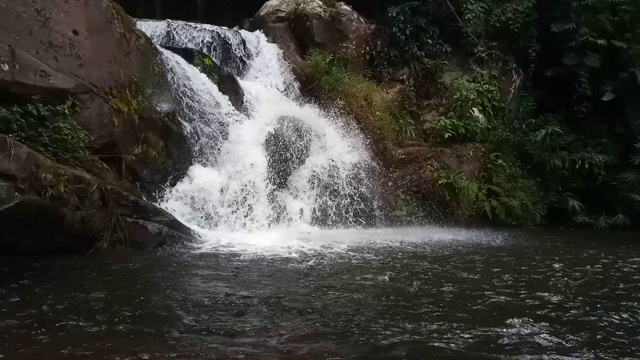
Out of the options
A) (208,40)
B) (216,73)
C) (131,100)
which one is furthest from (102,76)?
(208,40)

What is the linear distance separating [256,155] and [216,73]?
6.19ft

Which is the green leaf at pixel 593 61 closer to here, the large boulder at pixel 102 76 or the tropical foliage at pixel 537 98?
the tropical foliage at pixel 537 98

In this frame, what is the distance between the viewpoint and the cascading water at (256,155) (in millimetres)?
8969

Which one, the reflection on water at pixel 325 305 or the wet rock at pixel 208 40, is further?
the wet rock at pixel 208 40

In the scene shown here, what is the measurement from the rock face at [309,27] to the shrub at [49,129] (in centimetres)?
587

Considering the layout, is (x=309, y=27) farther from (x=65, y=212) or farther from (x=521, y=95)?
(x=65, y=212)

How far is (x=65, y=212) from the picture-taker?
682 centimetres

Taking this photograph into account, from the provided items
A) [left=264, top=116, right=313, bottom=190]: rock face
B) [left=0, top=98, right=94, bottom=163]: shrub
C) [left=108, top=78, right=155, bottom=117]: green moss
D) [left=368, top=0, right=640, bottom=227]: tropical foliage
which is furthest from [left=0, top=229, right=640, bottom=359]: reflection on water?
[left=368, top=0, right=640, bottom=227]: tropical foliage

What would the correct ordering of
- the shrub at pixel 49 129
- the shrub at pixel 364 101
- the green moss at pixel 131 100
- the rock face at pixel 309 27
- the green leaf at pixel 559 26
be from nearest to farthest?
1. the shrub at pixel 49 129
2. the green moss at pixel 131 100
3. the shrub at pixel 364 101
4. the green leaf at pixel 559 26
5. the rock face at pixel 309 27

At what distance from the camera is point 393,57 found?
43.1ft

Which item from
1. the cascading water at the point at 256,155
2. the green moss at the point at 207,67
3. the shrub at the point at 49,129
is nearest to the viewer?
the shrub at the point at 49,129

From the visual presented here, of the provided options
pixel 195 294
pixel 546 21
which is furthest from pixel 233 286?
pixel 546 21

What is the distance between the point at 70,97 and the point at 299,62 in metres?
5.65

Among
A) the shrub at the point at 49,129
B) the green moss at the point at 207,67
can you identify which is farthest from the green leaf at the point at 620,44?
the shrub at the point at 49,129
